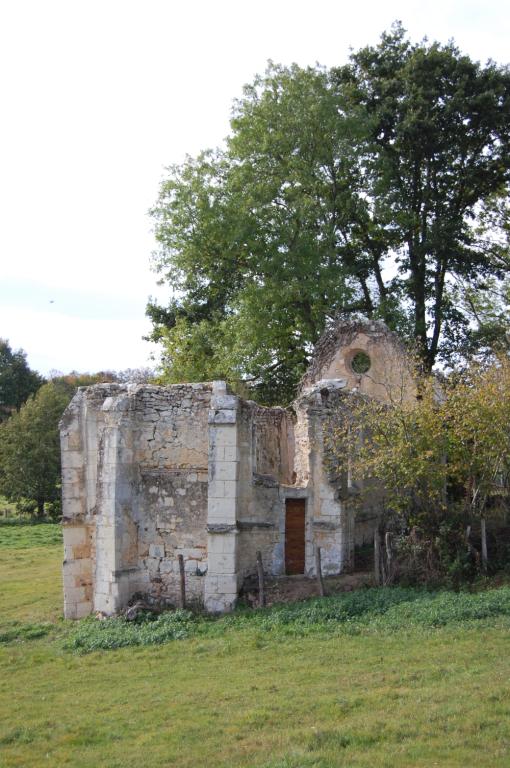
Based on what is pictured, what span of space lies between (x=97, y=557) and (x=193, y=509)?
7.37 feet

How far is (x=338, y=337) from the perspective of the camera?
77.6ft

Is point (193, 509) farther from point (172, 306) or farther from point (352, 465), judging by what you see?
point (172, 306)

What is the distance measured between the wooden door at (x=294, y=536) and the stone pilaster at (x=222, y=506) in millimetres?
1583

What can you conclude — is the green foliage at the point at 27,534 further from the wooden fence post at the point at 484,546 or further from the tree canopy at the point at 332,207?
the wooden fence post at the point at 484,546

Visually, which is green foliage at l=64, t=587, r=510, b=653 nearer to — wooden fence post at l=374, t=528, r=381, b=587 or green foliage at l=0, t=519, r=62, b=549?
wooden fence post at l=374, t=528, r=381, b=587

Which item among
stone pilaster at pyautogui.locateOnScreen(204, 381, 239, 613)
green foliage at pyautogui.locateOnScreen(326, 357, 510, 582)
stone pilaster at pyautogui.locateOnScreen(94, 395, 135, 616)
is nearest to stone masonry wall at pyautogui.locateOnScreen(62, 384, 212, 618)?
stone pilaster at pyautogui.locateOnScreen(94, 395, 135, 616)

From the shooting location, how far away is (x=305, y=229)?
25.4 meters

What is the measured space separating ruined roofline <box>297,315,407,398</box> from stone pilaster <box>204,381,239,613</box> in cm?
802

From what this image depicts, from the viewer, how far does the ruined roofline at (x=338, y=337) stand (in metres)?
23.1

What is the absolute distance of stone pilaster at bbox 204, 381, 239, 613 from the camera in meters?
14.9

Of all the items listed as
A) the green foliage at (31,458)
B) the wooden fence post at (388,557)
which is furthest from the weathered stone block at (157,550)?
the green foliage at (31,458)

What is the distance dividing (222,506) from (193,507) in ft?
3.04

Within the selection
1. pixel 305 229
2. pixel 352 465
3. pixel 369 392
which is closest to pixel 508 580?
pixel 352 465

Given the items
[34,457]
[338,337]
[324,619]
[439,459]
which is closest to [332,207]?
[338,337]
